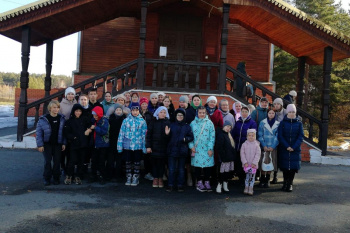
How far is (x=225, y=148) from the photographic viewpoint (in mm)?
5520

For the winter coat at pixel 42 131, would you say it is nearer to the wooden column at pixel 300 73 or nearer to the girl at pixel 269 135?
the girl at pixel 269 135

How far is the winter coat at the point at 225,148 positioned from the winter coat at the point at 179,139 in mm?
527

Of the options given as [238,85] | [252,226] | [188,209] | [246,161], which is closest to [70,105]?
[188,209]

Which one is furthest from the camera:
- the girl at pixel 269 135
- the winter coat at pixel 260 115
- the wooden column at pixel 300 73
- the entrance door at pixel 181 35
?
the entrance door at pixel 181 35

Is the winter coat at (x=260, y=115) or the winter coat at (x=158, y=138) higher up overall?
the winter coat at (x=260, y=115)

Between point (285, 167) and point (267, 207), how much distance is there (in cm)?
132

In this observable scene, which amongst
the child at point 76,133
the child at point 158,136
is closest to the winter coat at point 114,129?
the child at point 76,133

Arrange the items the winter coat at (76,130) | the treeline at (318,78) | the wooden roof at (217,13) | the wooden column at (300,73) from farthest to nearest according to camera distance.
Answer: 1. the treeline at (318,78)
2. the wooden column at (300,73)
3. the wooden roof at (217,13)
4. the winter coat at (76,130)

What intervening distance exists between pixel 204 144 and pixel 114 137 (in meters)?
1.78

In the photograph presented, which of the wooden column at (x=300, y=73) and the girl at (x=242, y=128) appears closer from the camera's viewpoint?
the girl at (x=242, y=128)

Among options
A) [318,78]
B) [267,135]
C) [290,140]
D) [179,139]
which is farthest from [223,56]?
[318,78]

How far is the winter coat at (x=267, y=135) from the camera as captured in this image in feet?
19.3

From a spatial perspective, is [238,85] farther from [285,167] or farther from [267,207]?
[267,207]

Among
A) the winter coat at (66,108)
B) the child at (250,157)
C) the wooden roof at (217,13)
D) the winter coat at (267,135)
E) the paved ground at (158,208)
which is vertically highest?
the wooden roof at (217,13)
